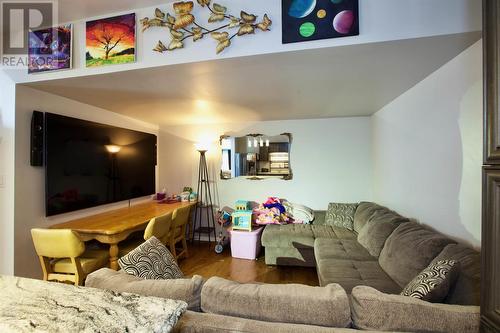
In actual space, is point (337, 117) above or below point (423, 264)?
above

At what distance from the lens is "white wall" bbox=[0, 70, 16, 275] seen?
1997mm

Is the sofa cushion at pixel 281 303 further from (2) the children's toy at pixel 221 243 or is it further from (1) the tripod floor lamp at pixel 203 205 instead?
(1) the tripod floor lamp at pixel 203 205

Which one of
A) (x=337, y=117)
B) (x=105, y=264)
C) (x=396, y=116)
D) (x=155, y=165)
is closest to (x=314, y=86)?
(x=396, y=116)

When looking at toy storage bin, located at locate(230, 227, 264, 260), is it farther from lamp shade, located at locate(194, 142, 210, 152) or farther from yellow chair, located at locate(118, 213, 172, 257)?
lamp shade, located at locate(194, 142, 210, 152)

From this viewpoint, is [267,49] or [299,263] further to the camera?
[299,263]

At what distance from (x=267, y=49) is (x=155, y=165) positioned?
127 inches

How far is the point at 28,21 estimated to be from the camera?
1.79 m

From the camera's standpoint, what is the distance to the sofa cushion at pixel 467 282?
3.41 ft

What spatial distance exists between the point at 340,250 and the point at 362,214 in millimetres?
717

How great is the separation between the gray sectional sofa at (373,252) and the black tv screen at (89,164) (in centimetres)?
218

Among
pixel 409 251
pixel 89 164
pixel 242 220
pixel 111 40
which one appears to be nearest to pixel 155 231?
pixel 89 164

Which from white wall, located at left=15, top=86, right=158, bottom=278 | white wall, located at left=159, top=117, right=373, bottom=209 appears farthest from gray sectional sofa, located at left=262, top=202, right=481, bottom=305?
white wall, located at left=15, top=86, right=158, bottom=278

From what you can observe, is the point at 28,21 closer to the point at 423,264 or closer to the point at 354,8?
the point at 354,8

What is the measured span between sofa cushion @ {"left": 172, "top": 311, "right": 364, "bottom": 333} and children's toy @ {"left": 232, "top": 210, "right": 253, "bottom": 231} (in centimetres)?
242
